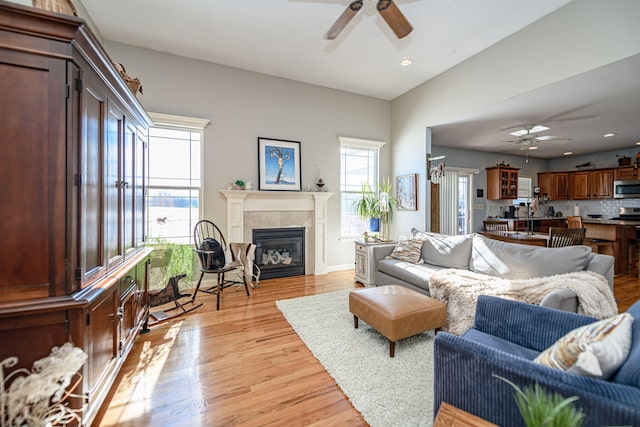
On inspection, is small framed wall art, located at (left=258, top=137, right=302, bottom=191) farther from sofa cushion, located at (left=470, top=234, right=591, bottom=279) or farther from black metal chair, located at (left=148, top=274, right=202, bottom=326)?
sofa cushion, located at (left=470, top=234, right=591, bottom=279)

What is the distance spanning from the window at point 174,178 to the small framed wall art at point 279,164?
3.14ft

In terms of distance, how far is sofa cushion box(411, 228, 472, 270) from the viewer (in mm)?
3174

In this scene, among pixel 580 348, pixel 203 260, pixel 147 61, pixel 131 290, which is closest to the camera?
pixel 580 348

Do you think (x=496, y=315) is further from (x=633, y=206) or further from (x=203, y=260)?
(x=633, y=206)

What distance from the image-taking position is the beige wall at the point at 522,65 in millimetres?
2438

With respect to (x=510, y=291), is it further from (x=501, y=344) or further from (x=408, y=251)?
(x=408, y=251)

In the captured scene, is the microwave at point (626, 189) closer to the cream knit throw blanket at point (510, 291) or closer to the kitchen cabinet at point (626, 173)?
the kitchen cabinet at point (626, 173)

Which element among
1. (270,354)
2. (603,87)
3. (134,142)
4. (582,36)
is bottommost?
(270,354)

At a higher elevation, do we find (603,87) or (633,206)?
(603,87)

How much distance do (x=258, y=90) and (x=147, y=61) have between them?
5.11 ft

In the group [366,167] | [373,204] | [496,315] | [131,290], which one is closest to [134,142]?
[131,290]

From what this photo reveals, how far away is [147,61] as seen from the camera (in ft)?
11.9

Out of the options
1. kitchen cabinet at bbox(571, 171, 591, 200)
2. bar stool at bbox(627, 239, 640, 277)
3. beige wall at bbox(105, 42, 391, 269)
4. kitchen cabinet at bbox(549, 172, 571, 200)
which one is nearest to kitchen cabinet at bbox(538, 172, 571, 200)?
kitchen cabinet at bbox(549, 172, 571, 200)

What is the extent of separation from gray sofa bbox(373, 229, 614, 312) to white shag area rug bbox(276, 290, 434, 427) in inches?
34.1
